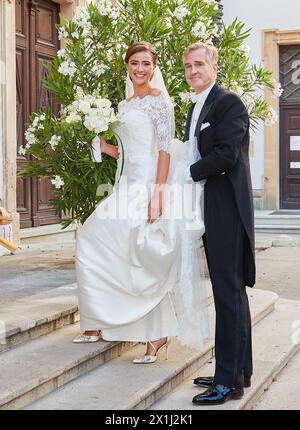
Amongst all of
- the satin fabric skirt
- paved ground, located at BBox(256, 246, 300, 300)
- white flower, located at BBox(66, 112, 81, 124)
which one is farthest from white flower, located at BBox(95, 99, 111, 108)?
paved ground, located at BBox(256, 246, 300, 300)

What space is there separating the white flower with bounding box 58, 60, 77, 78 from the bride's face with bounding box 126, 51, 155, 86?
2055 mm

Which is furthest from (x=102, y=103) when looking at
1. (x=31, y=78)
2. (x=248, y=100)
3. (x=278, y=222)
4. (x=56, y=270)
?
(x=278, y=222)

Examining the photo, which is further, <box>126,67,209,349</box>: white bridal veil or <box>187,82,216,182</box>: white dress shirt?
<box>126,67,209,349</box>: white bridal veil

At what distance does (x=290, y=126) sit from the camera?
19.7 m

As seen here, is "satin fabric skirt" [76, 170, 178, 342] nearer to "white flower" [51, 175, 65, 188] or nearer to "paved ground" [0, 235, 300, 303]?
"paved ground" [0, 235, 300, 303]

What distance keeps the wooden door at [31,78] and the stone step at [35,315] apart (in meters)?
4.37

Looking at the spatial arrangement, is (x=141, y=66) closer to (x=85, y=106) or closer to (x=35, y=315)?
(x=85, y=106)

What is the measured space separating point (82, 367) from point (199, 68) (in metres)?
1.83

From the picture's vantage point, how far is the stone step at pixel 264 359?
14.8ft

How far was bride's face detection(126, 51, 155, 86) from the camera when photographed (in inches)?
199

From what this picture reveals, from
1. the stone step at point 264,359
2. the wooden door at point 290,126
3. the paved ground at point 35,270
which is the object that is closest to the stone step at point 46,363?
the stone step at point 264,359

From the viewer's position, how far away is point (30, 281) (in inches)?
285
